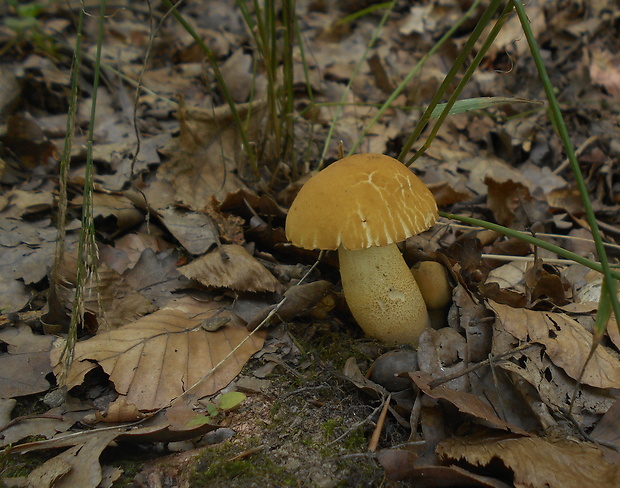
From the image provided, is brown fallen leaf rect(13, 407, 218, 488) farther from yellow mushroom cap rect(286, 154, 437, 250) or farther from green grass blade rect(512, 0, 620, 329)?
green grass blade rect(512, 0, 620, 329)

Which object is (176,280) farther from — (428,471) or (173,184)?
(428,471)

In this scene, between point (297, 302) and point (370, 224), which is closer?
point (370, 224)

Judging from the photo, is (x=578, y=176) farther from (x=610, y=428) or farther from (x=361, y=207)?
(x=610, y=428)

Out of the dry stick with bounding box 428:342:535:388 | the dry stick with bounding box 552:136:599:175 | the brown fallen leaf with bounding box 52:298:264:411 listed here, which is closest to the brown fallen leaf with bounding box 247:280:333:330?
the brown fallen leaf with bounding box 52:298:264:411

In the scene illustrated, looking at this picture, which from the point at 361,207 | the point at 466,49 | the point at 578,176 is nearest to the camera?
the point at 578,176

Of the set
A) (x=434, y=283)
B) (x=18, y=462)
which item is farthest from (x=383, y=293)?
(x=18, y=462)

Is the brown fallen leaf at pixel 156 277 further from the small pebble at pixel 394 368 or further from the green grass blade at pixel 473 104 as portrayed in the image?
the green grass blade at pixel 473 104
